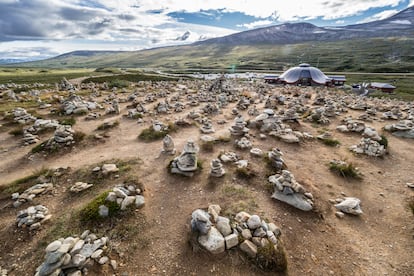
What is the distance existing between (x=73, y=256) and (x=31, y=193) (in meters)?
4.80

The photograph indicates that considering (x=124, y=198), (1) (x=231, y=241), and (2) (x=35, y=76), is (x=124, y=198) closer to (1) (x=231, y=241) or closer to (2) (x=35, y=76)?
(1) (x=231, y=241)

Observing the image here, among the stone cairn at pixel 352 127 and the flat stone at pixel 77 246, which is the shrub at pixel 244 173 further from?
the stone cairn at pixel 352 127

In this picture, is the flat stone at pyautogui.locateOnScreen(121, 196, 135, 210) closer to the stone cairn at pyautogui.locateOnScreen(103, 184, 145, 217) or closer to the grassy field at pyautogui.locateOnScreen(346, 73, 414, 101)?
the stone cairn at pyautogui.locateOnScreen(103, 184, 145, 217)

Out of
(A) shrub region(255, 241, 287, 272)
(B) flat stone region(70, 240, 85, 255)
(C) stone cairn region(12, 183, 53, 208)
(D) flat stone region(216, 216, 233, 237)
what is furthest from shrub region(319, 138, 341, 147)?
(C) stone cairn region(12, 183, 53, 208)

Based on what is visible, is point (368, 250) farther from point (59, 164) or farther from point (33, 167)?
point (33, 167)

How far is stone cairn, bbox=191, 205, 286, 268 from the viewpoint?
6.13m

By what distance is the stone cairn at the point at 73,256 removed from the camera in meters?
5.25

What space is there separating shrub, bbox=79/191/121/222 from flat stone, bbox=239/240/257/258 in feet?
14.5

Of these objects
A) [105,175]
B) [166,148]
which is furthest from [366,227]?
[105,175]

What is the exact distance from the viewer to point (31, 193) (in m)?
8.59

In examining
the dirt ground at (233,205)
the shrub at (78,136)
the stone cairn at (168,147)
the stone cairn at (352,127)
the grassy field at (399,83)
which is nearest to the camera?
the dirt ground at (233,205)

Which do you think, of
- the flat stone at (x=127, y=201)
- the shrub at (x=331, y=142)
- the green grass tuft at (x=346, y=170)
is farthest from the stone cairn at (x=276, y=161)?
the flat stone at (x=127, y=201)

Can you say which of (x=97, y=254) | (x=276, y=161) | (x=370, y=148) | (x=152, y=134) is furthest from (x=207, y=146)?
(x=370, y=148)

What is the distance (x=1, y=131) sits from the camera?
591 inches
